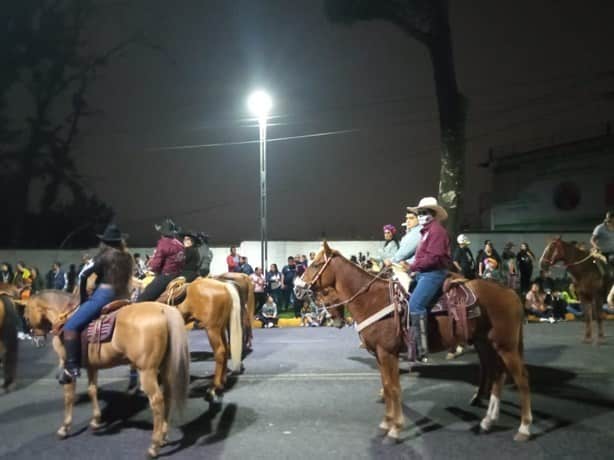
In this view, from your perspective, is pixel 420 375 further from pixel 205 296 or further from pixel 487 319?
pixel 205 296

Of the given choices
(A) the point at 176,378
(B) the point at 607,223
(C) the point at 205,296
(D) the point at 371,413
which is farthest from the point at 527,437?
(B) the point at 607,223

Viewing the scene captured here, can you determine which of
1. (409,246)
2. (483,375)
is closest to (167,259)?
(409,246)

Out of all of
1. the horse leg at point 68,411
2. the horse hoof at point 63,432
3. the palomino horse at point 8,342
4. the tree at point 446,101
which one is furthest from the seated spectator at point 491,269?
the palomino horse at point 8,342

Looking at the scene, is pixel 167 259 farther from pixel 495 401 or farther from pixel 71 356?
pixel 495 401

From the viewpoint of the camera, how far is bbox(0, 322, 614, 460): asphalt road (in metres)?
6.19

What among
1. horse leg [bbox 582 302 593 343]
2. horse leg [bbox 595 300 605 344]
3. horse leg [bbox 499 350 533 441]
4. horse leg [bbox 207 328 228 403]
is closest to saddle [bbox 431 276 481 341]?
horse leg [bbox 499 350 533 441]

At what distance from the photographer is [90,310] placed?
666 cm

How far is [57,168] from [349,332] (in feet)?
64.5

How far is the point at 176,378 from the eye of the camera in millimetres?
6391

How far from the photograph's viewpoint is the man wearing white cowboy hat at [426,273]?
668cm

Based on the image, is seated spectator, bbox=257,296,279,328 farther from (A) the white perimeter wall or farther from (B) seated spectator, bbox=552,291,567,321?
(B) seated spectator, bbox=552,291,567,321

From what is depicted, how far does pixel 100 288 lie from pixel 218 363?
99.1 inches

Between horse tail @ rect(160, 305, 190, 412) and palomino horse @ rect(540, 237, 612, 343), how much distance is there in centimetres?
893

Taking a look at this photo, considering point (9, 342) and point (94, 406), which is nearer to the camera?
point (94, 406)
